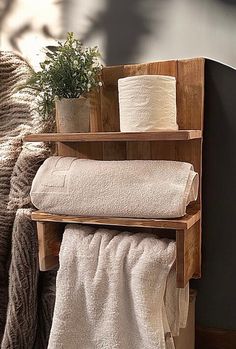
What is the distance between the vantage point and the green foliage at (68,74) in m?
Result: 1.18

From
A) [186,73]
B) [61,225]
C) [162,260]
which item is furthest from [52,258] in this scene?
[186,73]

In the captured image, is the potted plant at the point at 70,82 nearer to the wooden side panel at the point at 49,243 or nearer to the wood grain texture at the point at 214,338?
the wooden side panel at the point at 49,243

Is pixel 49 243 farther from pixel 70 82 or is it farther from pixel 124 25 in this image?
pixel 124 25

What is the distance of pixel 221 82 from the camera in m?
1.19

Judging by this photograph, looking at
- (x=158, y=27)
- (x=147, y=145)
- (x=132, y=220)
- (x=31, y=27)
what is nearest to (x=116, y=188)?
(x=132, y=220)

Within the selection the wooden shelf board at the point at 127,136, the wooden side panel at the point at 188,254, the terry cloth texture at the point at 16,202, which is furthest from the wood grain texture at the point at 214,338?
the wooden shelf board at the point at 127,136

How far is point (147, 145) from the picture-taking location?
1249 mm

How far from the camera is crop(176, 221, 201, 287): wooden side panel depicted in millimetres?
1088

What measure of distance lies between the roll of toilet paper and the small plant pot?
143 mm

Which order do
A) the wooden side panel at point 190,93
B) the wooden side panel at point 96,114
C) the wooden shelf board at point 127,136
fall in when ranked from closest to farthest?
the wooden shelf board at point 127,136
the wooden side panel at point 190,93
the wooden side panel at point 96,114

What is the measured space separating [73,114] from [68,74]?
11cm

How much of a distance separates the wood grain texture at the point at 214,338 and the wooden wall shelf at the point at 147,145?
0.18 meters

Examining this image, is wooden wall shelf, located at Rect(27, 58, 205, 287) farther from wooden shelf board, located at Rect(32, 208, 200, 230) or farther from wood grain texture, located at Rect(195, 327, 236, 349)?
wood grain texture, located at Rect(195, 327, 236, 349)

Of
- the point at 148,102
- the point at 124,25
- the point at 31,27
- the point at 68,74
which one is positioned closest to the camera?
the point at 148,102
